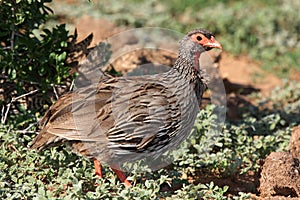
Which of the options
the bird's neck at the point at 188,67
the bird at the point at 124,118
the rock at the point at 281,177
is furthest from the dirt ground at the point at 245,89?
the bird's neck at the point at 188,67

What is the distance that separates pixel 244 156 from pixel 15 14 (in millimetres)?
2443

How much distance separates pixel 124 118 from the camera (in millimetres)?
5168

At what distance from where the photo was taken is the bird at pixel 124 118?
5.11 metres

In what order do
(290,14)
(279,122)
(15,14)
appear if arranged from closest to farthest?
1. (15,14)
2. (279,122)
3. (290,14)

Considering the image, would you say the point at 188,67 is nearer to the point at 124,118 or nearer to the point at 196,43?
the point at 196,43

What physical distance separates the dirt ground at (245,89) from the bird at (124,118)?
792mm

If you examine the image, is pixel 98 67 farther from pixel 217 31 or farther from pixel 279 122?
pixel 217 31

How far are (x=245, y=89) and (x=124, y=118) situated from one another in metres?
3.59

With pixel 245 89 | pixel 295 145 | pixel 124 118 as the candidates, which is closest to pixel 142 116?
pixel 124 118

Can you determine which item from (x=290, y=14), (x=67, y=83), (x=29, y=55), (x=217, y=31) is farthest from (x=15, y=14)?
(x=290, y=14)

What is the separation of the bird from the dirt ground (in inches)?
31.2

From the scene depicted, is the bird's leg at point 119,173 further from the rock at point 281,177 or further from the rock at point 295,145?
the rock at point 295,145

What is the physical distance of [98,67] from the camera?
6.26 metres

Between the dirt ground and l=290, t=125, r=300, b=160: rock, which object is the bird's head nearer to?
the dirt ground
